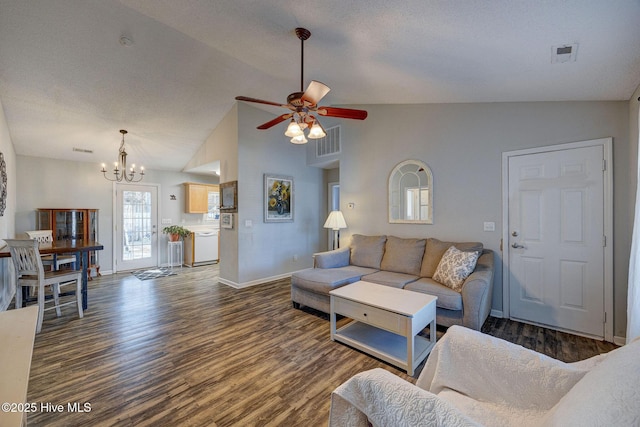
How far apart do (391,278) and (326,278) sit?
0.80 m

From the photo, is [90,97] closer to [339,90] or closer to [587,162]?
[339,90]

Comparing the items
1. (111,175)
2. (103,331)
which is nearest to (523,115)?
(103,331)

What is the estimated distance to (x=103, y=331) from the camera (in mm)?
2959

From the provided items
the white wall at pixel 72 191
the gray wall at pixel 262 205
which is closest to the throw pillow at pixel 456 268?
the gray wall at pixel 262 205

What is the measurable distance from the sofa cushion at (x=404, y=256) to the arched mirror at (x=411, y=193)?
0.38m

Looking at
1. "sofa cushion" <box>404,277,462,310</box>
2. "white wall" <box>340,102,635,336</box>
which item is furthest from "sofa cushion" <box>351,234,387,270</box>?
"sofa cushion" <box>404,277,462,310</box>

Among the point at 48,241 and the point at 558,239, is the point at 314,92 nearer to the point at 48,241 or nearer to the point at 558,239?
the point at 558,239

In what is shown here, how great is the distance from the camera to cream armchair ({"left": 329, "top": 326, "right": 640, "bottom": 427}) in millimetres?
773

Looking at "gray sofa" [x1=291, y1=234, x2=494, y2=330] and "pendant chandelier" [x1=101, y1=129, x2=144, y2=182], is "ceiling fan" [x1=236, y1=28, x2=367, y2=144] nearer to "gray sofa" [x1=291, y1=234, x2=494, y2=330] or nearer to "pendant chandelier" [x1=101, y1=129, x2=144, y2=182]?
"gray sofa" [x1=291, y1=234, x2=494, y2=330]

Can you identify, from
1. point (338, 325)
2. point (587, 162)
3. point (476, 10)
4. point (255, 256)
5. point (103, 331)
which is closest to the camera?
point (476, 10)

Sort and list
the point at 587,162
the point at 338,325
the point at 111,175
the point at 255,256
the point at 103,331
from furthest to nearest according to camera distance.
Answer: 1. the point at 111,175
2. the point at 255,256
3. the point at 338,325
4. the point at 103,331
5. the point at 587,162

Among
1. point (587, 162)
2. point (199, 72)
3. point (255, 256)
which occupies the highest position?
point (199, 72)

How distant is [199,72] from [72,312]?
3.54 metres

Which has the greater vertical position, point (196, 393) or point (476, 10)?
point (476, 10)
